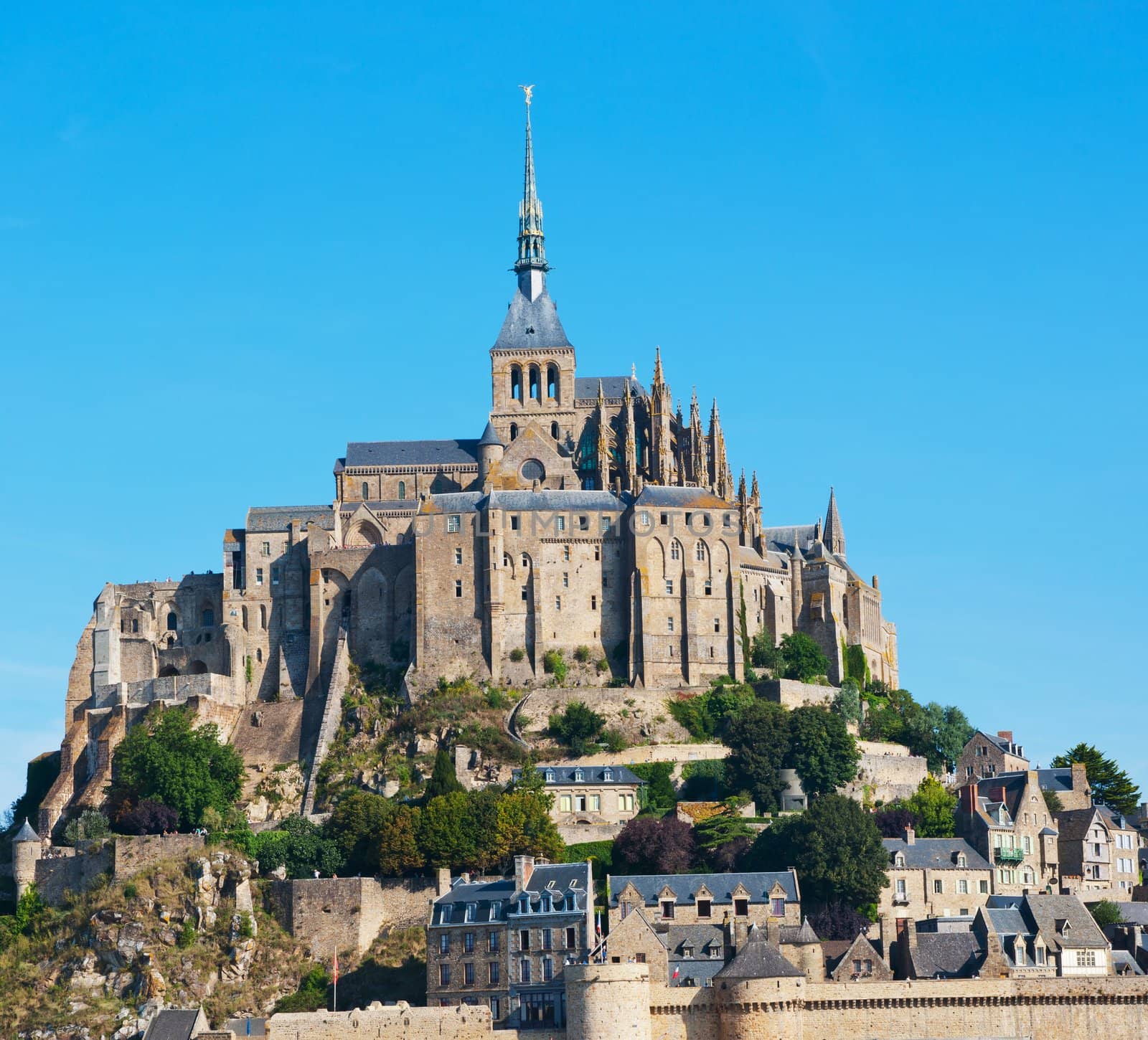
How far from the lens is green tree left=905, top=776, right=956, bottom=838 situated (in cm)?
9362

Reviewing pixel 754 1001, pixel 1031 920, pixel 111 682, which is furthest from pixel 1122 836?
pixel 111 682

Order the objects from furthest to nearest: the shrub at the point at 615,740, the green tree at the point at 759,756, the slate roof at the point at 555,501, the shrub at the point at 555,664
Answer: the slate roof at the point at 555,501, the shrub at the point at 555,664, the shrub at the point at 615,740, the green tree at the point at 759,756

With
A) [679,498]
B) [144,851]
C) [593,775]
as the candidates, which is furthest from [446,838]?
[679,498]

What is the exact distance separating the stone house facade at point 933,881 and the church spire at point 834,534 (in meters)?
34.0

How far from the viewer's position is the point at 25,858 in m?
91.4

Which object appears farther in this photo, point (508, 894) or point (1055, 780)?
point (1055, 780)

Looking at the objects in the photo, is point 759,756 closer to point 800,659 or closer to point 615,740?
point 615,740

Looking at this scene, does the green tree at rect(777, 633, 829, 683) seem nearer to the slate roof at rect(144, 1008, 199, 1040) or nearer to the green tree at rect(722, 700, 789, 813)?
the green tree at rect(722, 700, 789, 813)

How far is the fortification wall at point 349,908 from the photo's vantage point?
8469 cm

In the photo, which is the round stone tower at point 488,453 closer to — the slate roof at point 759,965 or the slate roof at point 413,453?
the slate roof at point 413,453

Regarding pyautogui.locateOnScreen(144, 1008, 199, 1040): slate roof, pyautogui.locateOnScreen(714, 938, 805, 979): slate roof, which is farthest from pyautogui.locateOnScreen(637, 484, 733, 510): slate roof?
pyautogui.locateOnScreen(144, 1008, 199, 1040): slate roof

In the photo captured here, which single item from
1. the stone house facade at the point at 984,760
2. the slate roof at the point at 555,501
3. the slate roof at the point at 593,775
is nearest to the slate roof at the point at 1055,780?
the stone house facade at the point at 984,760

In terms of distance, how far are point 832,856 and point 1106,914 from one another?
10755 mm

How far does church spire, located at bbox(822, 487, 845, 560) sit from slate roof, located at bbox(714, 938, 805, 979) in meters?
48.0
